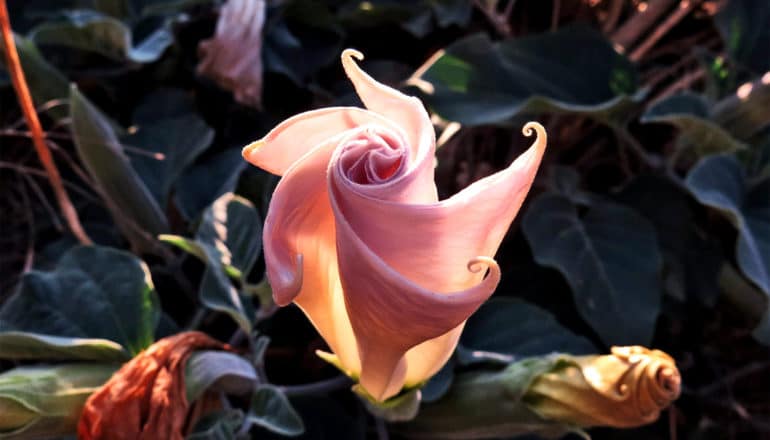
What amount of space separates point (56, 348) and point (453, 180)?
1.26ft

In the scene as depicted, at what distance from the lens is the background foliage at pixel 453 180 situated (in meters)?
0.54

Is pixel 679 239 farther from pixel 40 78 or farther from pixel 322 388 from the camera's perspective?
pixel 40 78

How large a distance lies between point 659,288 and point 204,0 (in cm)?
45

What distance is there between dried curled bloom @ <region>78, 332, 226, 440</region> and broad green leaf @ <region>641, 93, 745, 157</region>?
1.28ft

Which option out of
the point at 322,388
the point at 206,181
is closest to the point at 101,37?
the point at 206,181

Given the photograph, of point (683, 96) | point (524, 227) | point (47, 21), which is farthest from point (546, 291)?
point (47, 21)

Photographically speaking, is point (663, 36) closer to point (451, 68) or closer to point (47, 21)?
point (451, 68)

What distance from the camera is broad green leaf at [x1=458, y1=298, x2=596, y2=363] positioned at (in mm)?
538

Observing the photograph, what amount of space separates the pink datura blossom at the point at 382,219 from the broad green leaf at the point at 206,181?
0.99 ft

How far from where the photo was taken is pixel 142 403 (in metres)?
0.42

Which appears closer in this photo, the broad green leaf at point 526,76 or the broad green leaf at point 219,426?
the broad green leaf at point 219,426

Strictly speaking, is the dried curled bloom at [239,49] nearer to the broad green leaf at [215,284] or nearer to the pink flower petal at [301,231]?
the broad green leaf at [215,284]

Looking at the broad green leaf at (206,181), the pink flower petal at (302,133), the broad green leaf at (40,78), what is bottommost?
the broad green leaf at (206,181)

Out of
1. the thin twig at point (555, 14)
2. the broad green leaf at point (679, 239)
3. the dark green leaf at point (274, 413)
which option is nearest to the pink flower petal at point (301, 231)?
the dark green leaf at point (274, 413)
